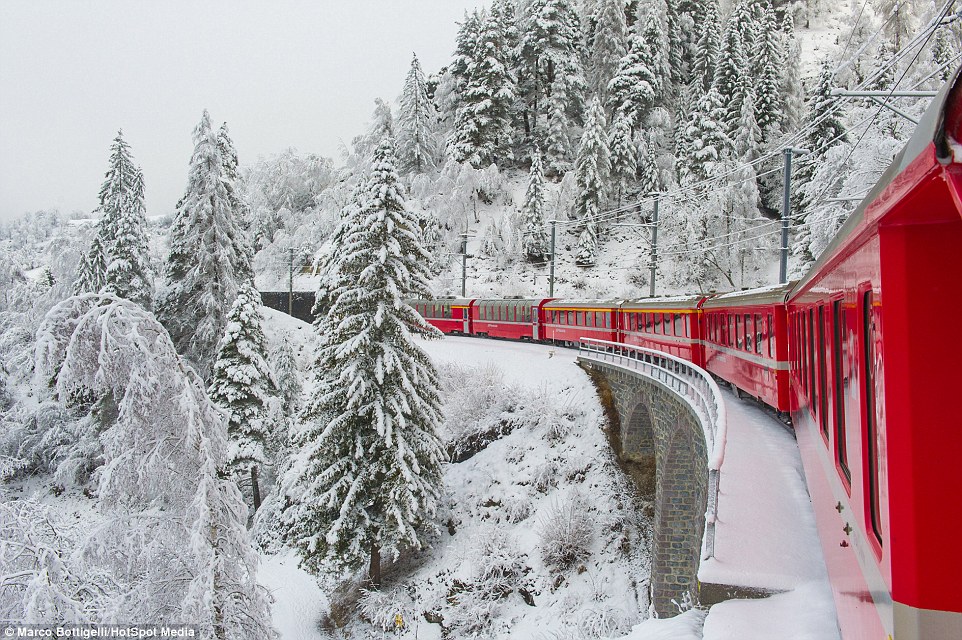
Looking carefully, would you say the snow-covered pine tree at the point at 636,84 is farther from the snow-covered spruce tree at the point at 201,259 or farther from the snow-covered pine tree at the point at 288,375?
the snow-covered pine tree at the point at 288,375

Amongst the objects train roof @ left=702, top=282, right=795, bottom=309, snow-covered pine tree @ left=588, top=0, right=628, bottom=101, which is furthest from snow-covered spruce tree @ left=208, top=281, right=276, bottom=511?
snow-covered pine tree @ left=588, top=0, right=628, bottom=101

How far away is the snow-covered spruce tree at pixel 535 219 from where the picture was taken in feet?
172

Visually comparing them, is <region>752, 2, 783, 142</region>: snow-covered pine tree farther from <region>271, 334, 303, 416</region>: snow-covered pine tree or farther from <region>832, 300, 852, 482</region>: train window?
<region>832, 300, 852, 482</region>: train window

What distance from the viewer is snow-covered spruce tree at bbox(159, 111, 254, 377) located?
32344 millimetres

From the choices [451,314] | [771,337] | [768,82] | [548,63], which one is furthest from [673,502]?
[548,63]

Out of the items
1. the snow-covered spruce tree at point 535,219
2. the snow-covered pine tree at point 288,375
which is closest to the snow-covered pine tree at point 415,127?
the snow-covered spruce tree at point 535,219

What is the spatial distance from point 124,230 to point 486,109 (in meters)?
35.7

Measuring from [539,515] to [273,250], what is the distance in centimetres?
4780

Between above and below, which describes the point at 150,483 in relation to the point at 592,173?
below

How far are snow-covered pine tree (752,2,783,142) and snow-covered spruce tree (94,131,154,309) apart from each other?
47.0m

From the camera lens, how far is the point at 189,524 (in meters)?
7.26

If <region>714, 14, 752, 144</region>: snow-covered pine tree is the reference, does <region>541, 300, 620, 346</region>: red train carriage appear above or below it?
below

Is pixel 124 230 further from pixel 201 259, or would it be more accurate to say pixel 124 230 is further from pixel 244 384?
pixel 244 384

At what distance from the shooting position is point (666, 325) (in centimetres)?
2245
